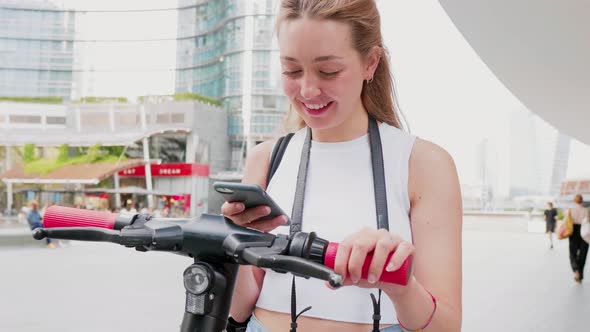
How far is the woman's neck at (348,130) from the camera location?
3.07 feet

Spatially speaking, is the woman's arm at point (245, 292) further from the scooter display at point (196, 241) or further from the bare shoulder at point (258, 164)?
the scooter display at point (196, 241)

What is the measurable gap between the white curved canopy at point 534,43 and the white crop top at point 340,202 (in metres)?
2.92

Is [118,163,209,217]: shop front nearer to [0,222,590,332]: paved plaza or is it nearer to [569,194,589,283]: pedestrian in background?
[0,222,590,332]: paved plaza

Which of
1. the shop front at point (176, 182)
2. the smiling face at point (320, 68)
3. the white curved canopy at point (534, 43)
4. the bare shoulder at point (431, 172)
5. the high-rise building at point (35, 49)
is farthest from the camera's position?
the high-rise building at point (35, 49)

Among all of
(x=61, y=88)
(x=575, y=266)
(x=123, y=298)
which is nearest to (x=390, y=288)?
(x=123, y=298)

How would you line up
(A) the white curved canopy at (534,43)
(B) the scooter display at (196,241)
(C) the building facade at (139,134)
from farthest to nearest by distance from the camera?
1. (C) the building facade at (139,134)
2. (A) the white curved canopy at (534,43)
3. (B) the scooter display at (196,241)

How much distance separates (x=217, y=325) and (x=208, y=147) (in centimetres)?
3201

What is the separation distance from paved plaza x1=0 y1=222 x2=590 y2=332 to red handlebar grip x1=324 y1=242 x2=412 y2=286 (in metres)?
3.77

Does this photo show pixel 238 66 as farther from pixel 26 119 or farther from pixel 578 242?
pixel 578 242

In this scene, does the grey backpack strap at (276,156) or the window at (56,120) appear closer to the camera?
the grey backpack strap at (276,156)

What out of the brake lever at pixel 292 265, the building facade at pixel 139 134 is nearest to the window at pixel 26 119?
the building facade at pixel 139 134

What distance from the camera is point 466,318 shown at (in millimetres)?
4902

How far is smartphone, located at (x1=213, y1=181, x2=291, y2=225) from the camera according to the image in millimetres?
530

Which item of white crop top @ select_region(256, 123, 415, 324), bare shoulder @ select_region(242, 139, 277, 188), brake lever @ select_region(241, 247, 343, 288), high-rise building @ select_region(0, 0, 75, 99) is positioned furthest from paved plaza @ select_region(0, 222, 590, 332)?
high-rise building @ select_region(0, 0, 75, 99)
